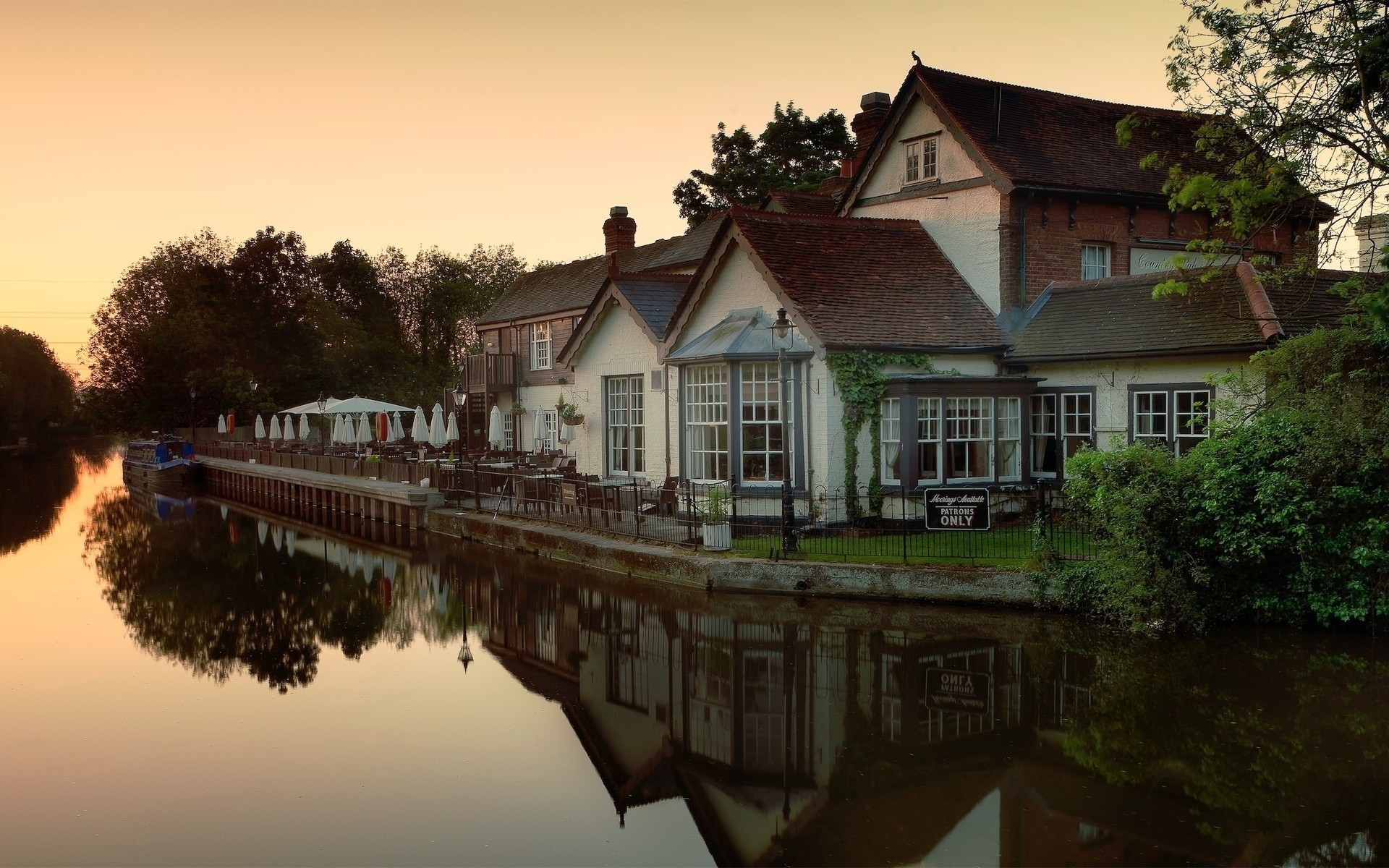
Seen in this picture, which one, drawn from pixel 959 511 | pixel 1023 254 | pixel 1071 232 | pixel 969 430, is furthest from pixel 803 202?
pixel 959 511

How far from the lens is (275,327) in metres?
69.4

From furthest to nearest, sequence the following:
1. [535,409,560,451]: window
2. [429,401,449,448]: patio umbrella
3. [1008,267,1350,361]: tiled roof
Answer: [429,401,449,448]: patio umbrella < [535,409,560,451]: window < [1008,267,1350,361]: tiled roof

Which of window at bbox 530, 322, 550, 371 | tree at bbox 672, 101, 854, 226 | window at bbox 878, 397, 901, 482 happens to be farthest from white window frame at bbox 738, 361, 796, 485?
tree at bbox 672, 101, 854, 226

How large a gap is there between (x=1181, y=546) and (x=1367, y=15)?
25.1 feet

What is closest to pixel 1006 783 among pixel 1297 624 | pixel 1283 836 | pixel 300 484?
pixel 1283 836

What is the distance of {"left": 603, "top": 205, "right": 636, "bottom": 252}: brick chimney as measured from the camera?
42.2 metres

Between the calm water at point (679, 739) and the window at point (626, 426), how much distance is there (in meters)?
6.95

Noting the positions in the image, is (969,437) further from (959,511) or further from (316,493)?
(316,493)

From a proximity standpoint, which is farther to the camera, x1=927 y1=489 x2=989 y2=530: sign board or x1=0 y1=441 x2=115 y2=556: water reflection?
x1=0 y1=441 x2=115 y2=556: water reflection

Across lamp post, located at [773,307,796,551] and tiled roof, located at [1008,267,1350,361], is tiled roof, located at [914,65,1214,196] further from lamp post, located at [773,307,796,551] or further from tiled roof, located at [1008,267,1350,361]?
lamp post, located at [773,307,796,551]

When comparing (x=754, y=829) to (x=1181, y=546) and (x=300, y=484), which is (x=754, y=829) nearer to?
(x=1181, y=546)

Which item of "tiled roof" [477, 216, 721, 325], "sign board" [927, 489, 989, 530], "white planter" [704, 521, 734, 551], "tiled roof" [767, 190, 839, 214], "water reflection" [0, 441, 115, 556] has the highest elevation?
"tiled roof" [767, 190, 839, 214]

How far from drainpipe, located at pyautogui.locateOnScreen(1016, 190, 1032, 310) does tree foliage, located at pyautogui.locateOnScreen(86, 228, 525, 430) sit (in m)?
50.0

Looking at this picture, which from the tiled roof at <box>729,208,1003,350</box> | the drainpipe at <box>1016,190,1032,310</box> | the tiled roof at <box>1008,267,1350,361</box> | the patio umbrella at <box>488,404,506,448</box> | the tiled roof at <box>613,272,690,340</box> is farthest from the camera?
the patio umbrella at <box>488,404,506,448</box>
